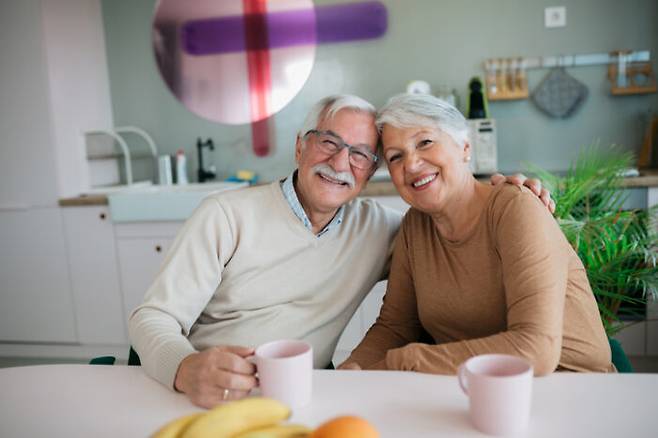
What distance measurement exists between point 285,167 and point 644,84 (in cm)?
195

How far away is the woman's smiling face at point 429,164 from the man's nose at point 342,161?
126 mm

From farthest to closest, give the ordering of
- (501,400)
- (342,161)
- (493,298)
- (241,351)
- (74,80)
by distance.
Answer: (74,80)
(342,161)
(493,298)
(241,351)
(501,400)

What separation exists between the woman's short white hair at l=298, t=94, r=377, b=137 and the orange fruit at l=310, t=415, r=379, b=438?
0.89 m

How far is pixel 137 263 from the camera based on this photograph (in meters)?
3.01

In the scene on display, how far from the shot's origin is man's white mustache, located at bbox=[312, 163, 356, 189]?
4.49 feet

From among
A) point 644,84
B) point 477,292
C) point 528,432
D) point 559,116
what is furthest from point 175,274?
point 644,84

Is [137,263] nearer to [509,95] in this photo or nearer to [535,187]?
[509,95]

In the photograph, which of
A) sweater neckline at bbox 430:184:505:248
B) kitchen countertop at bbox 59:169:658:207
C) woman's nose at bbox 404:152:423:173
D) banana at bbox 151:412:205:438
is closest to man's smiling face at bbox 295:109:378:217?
woman's nose at bbox 404:152:423:173

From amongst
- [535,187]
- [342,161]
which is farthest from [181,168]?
[535,187]

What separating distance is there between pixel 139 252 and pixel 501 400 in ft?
8.50

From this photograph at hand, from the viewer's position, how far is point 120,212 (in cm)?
292

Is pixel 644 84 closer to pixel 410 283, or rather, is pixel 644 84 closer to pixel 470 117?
pixel 470 117

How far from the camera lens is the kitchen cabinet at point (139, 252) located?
2943 mm

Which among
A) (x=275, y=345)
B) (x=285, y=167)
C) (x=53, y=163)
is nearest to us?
(x=275, y=345)
